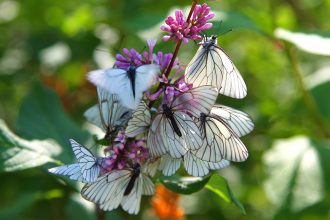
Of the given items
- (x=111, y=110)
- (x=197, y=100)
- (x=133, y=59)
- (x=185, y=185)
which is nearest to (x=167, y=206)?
(x=185, y=185)

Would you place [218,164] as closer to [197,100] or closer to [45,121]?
[197,100]

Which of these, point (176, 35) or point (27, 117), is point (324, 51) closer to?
point (176, 35)

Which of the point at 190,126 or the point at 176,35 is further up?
the point at 176,35

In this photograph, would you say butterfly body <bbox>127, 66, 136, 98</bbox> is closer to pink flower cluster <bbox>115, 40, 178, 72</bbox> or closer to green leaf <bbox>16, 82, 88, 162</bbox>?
pink flower cluster <bbox>115, 40, 178, 72</bbox>

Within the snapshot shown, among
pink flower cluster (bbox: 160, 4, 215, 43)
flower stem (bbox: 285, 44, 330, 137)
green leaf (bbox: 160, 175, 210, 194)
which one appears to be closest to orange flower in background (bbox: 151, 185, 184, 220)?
green leaf (bbox: 160, 175, 210, 194)

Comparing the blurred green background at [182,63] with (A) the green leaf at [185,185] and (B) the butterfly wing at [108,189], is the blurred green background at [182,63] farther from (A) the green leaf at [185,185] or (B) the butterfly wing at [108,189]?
(A) the green leaf at [185,185]

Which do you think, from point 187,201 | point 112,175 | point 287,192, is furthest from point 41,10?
point 112,175
